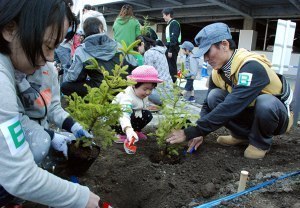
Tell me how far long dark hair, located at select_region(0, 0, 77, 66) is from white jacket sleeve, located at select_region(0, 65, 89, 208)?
156mm

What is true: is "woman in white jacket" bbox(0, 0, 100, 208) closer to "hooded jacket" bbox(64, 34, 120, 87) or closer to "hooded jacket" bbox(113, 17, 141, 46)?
"hooded jacket" bbox(64, 34, 120, 87)

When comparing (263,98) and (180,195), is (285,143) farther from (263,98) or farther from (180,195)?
(180,195)

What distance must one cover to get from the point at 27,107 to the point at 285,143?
269 centimetres

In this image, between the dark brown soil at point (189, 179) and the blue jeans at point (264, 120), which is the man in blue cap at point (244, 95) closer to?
the blue jeans at point (264, 120)

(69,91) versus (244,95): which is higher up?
(244,95)

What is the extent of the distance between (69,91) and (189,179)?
2.37m

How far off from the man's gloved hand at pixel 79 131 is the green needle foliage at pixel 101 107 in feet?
0.09

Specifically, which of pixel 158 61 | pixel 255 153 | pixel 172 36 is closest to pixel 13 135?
pixel 255 153

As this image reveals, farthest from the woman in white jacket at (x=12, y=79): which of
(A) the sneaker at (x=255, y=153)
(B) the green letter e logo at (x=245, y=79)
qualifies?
(A) the sneaker at (x=255, y=153)

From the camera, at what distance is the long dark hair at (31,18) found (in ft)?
3.59

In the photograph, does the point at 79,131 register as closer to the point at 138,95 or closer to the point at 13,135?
the point at 13,135

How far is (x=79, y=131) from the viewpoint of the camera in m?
1.91

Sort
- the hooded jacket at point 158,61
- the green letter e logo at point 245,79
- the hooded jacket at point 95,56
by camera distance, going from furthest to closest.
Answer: the hooded jacket at point 158,61
the hooded jacket at point 95,56
the green letter e logo at point 245,79

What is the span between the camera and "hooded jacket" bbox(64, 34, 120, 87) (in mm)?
3627
